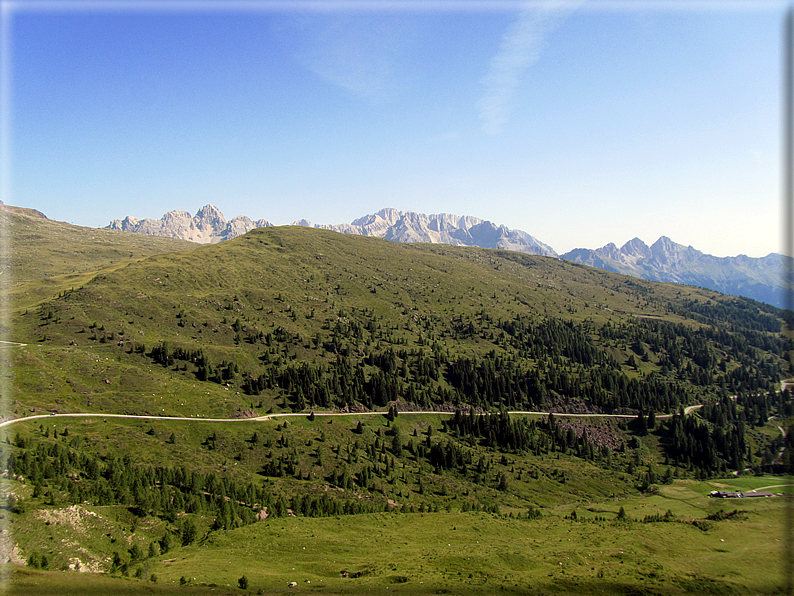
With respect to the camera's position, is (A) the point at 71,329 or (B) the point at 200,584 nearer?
(B) the point at 200,584

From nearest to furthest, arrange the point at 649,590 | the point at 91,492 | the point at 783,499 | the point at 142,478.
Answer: the point at 649,590 → the point at 91,492 → the point at 142,478 → the point at 783,499

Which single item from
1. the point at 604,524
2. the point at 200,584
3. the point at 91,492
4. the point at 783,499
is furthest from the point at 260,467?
the point at 783,499

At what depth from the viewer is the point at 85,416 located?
107312 mm

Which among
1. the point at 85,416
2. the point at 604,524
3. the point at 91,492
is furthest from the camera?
the point at 85,416

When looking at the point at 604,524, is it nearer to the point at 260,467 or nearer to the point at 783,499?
the point at 783,499

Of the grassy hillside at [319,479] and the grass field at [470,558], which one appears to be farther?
the grassy hillside at [319,479]

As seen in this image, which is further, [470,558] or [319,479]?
[319,479]

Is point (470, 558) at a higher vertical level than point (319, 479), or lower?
higher

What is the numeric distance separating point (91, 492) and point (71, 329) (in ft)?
384

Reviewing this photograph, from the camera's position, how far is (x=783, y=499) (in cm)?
11438

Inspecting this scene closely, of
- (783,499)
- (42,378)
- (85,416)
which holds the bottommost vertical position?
(783,499)

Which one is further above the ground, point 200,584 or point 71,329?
point 71,329

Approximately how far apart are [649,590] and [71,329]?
7682 inches

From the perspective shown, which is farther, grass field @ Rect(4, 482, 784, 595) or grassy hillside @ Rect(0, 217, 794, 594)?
grassy hillside @ Rect(0, 217, 794, 594)
